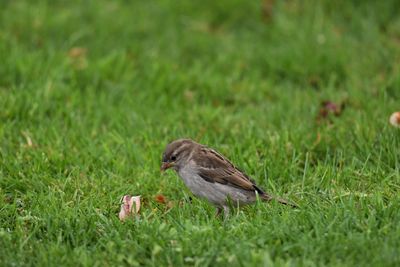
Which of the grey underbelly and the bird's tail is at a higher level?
the bird's tail

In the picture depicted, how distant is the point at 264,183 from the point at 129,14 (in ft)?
17.2

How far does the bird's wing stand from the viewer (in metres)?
6.51

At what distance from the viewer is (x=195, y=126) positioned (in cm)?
843

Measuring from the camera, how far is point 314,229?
5.52 metres

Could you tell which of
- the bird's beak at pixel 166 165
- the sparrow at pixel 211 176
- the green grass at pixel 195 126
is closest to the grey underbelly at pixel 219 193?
the sparrow at pixel 211 176

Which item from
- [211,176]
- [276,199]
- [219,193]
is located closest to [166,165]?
[211,176]

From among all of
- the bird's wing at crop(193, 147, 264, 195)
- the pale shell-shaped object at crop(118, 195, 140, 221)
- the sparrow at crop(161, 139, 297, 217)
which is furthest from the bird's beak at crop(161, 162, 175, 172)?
the pale shell-shaped object at crop(118, 195, 140, 221)

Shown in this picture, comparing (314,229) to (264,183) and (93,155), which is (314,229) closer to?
(264,183)

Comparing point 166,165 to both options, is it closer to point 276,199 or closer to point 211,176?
point 211,176

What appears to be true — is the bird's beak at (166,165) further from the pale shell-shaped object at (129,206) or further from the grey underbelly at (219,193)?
the pale shell-shaped object at (129,206)

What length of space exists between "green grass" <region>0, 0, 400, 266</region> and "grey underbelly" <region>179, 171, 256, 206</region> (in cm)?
15

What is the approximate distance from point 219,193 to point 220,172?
20cm

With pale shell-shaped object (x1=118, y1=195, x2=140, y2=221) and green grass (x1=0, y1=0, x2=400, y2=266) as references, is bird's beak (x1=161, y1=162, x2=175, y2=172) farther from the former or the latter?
pale shell-shaped object (x1=118, y1=195, x2=140, y2=221)

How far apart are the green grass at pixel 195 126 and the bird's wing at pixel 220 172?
273mm
